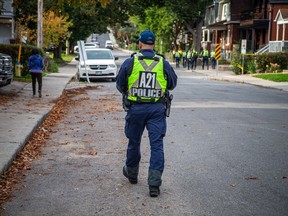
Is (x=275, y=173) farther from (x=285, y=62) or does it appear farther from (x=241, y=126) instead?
(x=285, y=62)

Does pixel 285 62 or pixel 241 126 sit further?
pixel 285 62

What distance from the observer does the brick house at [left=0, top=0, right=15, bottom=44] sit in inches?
1592

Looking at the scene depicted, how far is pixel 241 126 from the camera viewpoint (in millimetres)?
11656

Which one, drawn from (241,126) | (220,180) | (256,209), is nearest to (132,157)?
(220,180)

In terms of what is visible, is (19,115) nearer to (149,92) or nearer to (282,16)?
(149,92)

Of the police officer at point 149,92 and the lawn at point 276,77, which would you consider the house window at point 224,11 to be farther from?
the police officer at point 149,92

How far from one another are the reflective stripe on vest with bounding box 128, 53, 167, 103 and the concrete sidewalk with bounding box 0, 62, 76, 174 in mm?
2085

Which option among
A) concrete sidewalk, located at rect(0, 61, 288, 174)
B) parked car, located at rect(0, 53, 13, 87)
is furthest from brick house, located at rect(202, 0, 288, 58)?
parked car, located at rect(0, 53, 13, 87)

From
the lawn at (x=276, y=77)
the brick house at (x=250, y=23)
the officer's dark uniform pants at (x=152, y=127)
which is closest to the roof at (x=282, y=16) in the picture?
the brick house at (x=250, y=23)

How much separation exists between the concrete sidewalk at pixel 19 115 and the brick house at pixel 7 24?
824 inches

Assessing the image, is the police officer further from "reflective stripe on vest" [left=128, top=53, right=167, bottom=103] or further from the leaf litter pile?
the leaf litter pile

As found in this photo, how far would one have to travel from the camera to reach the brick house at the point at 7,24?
40.4 m

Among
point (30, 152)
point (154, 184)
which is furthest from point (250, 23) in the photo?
point (154, 184)

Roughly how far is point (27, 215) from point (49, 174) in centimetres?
179
